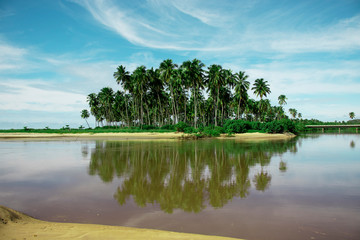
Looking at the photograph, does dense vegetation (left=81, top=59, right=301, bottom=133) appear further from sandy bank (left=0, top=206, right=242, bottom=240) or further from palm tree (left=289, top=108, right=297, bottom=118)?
palm tree (left=289, top=108, right=297, bottom=118)

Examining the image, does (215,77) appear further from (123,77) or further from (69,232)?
(69,232)

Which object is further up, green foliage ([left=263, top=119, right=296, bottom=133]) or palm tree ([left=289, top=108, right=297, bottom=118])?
palm tree ([left=289, top=108, right=297, bottom=118])

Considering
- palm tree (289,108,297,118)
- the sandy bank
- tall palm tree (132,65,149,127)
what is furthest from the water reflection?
palm tree (289,108,297,118)

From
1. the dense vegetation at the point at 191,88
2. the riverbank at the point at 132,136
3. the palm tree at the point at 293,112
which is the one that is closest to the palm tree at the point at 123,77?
the dense vegetation at the point at 191,88

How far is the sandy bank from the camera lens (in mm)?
5078

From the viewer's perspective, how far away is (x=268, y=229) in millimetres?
5852

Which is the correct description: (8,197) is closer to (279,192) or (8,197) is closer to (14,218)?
(14,218)

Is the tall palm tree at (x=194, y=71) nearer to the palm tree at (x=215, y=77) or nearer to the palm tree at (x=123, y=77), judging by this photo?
the palm tree at (x=215, y=77)

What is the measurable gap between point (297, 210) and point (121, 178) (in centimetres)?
804

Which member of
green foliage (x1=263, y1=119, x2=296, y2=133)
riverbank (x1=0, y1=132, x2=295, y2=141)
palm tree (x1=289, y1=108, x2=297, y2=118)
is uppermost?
palm tree (x1=289, y1=108, x2=297, y2=118)

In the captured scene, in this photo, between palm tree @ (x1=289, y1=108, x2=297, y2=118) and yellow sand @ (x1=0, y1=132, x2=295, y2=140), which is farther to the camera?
palm tree @ (x1=289, y1=108, x2=297, y2=118)

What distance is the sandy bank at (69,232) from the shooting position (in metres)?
5.08

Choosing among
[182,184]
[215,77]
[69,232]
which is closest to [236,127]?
[215,77]

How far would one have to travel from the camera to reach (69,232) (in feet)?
17.5
